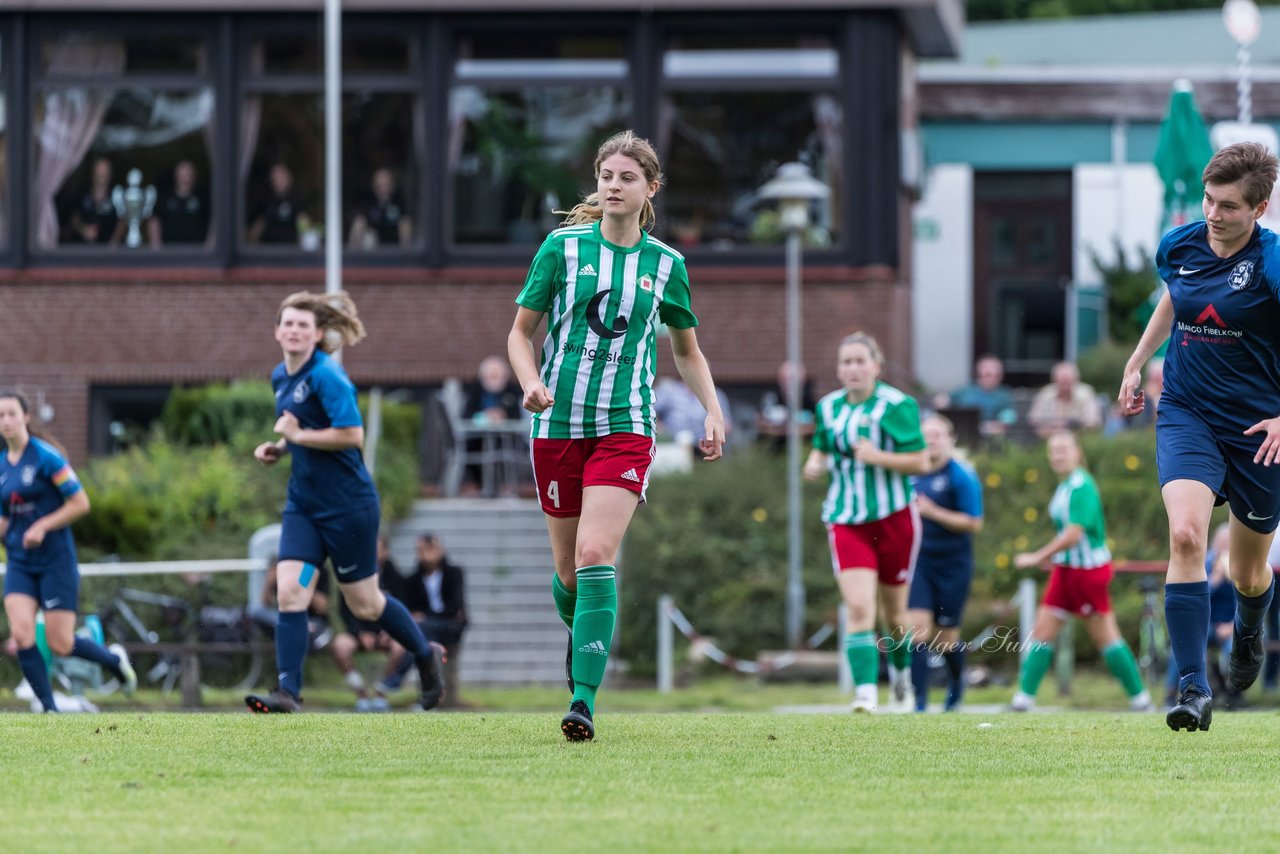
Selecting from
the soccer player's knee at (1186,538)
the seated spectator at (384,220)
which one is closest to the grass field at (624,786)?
the soccer player's knee at (1186,538)

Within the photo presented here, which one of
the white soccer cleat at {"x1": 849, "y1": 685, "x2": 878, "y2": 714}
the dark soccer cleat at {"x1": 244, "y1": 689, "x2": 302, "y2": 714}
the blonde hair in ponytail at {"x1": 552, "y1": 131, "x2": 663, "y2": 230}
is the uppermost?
the blonde hair in ponytail at {"x1": 552, "y1": 131, "x2": 663, "y2": 230}

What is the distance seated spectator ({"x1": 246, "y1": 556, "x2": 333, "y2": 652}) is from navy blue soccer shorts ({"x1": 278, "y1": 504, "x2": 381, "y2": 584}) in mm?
7772

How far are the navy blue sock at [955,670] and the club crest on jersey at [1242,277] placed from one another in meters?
6.46

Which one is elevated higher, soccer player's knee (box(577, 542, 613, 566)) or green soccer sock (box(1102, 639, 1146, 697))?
soccer player's knee (box(577, 542, 613, 566))

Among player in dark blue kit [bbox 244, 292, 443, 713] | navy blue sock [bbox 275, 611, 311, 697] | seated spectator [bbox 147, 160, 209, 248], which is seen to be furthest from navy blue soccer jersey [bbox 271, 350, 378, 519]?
seated spectator [bbox 147, 160, 209, 248]

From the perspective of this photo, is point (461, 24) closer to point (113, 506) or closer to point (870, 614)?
point (113, 506)

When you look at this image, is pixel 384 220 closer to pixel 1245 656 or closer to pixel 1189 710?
pixel 1245 656

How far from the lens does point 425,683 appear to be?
37.8 ft

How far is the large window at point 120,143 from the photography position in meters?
26.5

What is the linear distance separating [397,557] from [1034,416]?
742cm

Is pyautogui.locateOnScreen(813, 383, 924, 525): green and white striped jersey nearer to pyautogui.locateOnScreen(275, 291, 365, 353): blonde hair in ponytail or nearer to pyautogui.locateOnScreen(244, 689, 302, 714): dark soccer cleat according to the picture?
pyautogui.locateOnScreen(275, 291, 365, 353): blonde hair in ponytail

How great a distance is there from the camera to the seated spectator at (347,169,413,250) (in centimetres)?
2670

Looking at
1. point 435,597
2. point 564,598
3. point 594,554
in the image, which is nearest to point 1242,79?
point 435,597

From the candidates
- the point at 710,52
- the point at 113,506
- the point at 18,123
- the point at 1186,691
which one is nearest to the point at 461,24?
the point at 710,52
